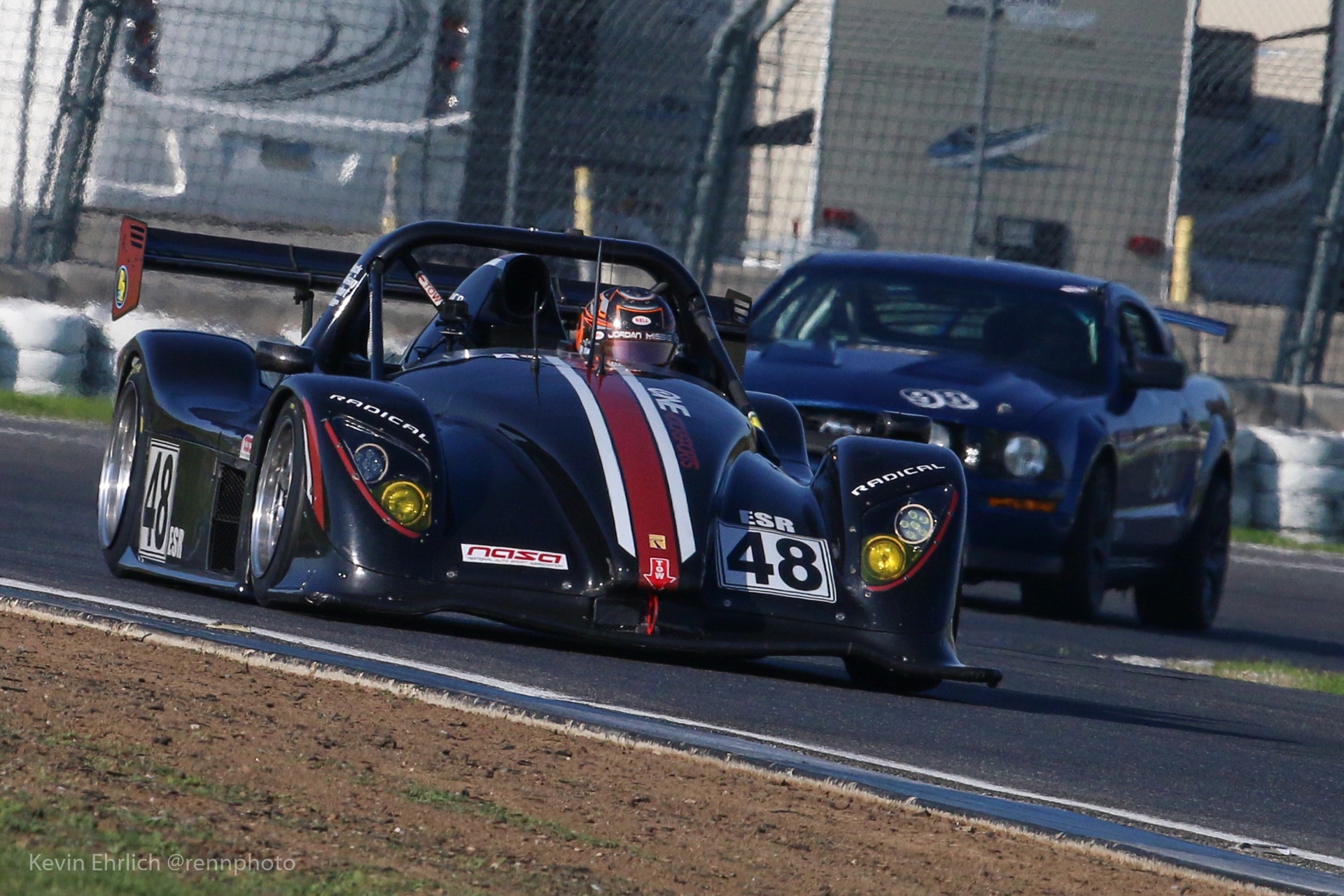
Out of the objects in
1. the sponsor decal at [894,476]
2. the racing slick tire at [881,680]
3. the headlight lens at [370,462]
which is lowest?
the racing slick tire at [881,680]

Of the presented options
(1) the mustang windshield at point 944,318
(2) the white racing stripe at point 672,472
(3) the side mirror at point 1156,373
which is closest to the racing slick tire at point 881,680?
(2) the white racing stripe at point 672,472

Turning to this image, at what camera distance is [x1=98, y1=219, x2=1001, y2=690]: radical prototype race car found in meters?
5.73

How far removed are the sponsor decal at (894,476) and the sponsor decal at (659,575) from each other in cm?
69

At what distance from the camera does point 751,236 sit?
1458cm

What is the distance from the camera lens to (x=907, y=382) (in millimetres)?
9453

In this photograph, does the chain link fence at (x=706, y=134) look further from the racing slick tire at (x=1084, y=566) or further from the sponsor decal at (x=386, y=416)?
the sponsor decal at (x=386, y=416)

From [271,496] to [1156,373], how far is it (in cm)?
454

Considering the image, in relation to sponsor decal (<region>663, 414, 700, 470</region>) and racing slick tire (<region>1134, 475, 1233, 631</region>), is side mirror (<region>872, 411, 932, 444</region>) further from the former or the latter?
racing slick tire (<region>1134, 475, 1233, 631</region>)

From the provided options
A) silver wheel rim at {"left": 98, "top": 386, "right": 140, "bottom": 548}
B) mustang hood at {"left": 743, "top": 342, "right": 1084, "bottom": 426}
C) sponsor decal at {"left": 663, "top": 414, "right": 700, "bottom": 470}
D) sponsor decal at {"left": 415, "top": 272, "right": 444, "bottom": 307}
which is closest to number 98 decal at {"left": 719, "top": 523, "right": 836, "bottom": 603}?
sponsor decal at {"left": 663, "top": 414, "right": 700, "bottom": 470}

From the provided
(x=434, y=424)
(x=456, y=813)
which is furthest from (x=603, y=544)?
→ (x=456, y=813)

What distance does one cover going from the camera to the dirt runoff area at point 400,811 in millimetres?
3443

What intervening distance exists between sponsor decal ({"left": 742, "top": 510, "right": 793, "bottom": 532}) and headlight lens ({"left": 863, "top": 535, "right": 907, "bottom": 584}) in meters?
0.22

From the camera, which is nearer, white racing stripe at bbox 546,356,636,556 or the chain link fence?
white racing stripe at bbox 546,356,636,556

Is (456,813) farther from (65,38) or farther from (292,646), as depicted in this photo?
(65,38)
